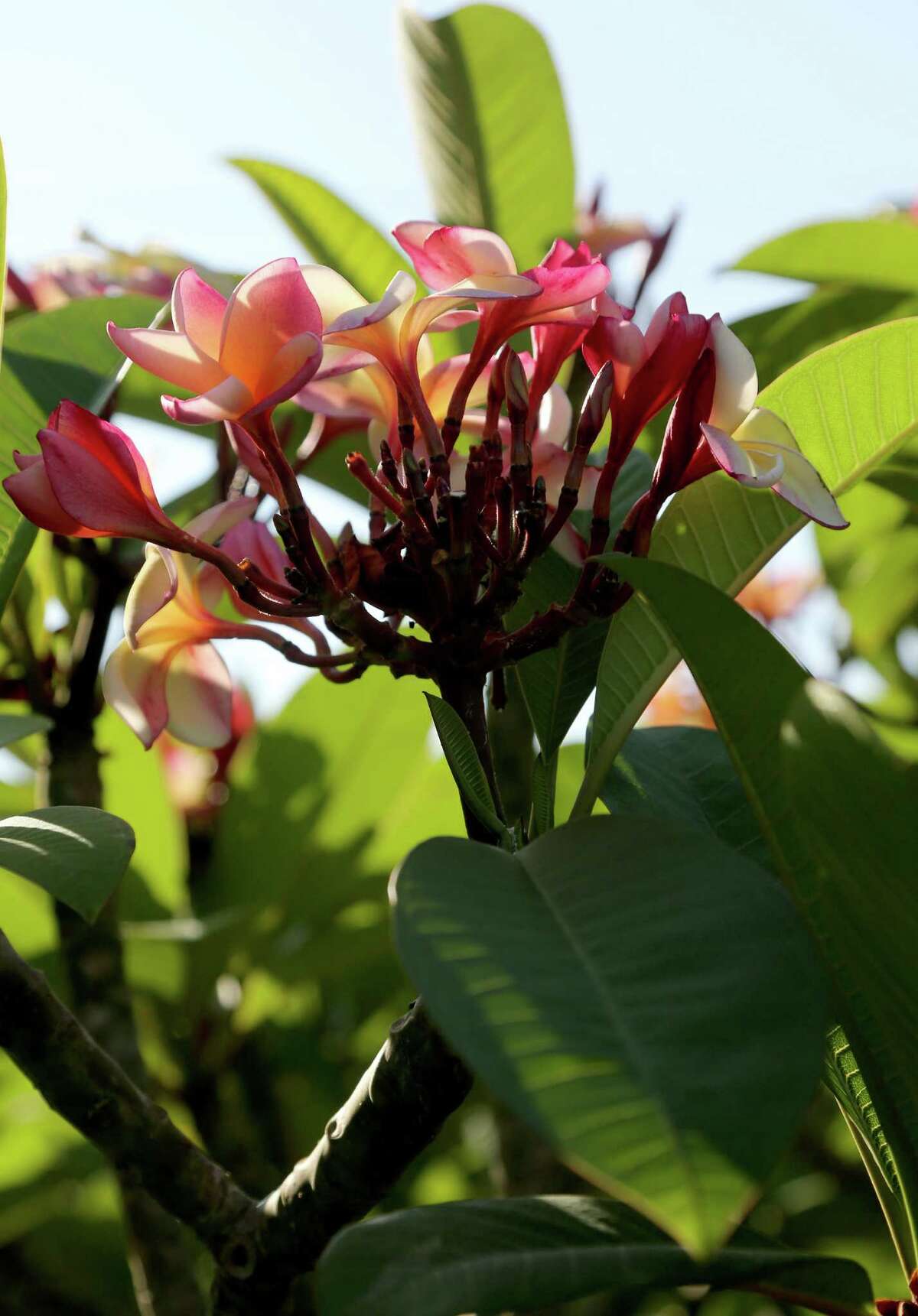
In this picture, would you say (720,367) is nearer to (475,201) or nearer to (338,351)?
(338,351)

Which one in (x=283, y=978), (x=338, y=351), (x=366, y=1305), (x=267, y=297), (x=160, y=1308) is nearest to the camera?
(x=366, y=1305)

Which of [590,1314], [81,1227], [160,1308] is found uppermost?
[160,1308]

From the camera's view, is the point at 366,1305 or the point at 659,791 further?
the point at 659,791

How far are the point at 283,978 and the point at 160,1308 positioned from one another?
0.52m

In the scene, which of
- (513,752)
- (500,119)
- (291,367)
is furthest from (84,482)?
(500,119)

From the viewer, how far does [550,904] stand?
0.50 metres

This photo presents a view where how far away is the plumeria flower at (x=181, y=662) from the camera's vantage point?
77cm

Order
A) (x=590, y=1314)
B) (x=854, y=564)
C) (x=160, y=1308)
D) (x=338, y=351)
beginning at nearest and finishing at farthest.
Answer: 1. (x=338, y=351)
2. (x=160, y=1308)
3. (x=590, y=1314)
4. (x=854, y=564)

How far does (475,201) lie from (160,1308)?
46.8 inches

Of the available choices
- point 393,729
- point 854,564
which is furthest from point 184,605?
point 854,564

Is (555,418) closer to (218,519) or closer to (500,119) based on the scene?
(218,519)

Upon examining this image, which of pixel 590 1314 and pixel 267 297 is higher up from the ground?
pixel 267 297

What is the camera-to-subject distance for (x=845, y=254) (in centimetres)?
124

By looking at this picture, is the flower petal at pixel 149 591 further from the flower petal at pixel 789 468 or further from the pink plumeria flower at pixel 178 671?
the flower petal at pixel 789 468
